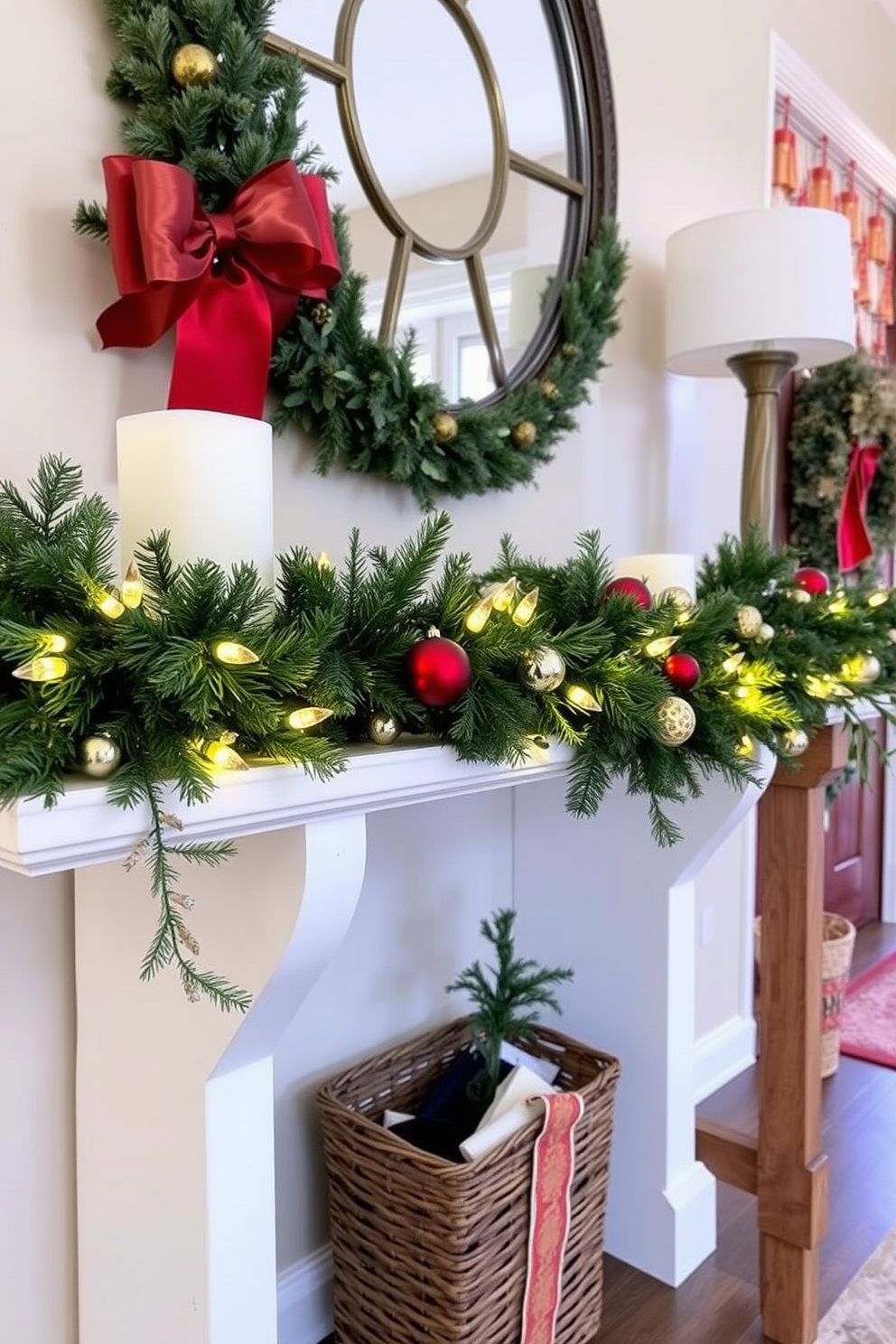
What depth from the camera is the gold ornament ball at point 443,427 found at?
128 cm

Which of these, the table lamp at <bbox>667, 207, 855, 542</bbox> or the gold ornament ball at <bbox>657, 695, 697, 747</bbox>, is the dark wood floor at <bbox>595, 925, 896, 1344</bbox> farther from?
the table lamp at <bbox>667, 207, 855, 542</bbox>

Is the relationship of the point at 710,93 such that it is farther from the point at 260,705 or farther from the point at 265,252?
the point at 260,705

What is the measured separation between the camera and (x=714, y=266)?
1.60m

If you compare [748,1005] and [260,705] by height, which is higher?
[260,705]

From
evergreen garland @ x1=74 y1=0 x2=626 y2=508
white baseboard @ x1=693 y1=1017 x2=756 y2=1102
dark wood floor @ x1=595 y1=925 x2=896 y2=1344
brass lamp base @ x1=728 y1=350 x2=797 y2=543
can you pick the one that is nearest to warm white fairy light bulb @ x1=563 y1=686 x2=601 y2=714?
evergreen garland @ x1=74 y1=0 x2=626 y2=508

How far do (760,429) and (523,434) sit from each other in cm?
56

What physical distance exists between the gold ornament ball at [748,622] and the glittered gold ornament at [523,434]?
48 centimetres

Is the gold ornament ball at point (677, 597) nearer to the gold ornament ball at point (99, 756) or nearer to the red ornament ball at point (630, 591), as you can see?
the red ornament ball at point (630, 591)

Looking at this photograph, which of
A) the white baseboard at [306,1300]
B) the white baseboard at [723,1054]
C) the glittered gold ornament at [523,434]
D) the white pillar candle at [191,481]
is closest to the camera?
the white pillar candle at [191,481]

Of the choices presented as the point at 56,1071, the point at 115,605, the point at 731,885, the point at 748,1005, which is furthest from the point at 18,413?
the point at 748,1005

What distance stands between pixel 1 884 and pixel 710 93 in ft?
6.52

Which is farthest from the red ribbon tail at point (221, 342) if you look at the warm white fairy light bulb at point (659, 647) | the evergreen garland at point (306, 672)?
the warm white fairy light bulb at point (659, 647)

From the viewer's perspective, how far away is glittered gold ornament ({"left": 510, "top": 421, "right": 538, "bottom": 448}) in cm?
142

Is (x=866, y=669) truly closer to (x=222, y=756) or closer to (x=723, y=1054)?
(x=222, y=756)
